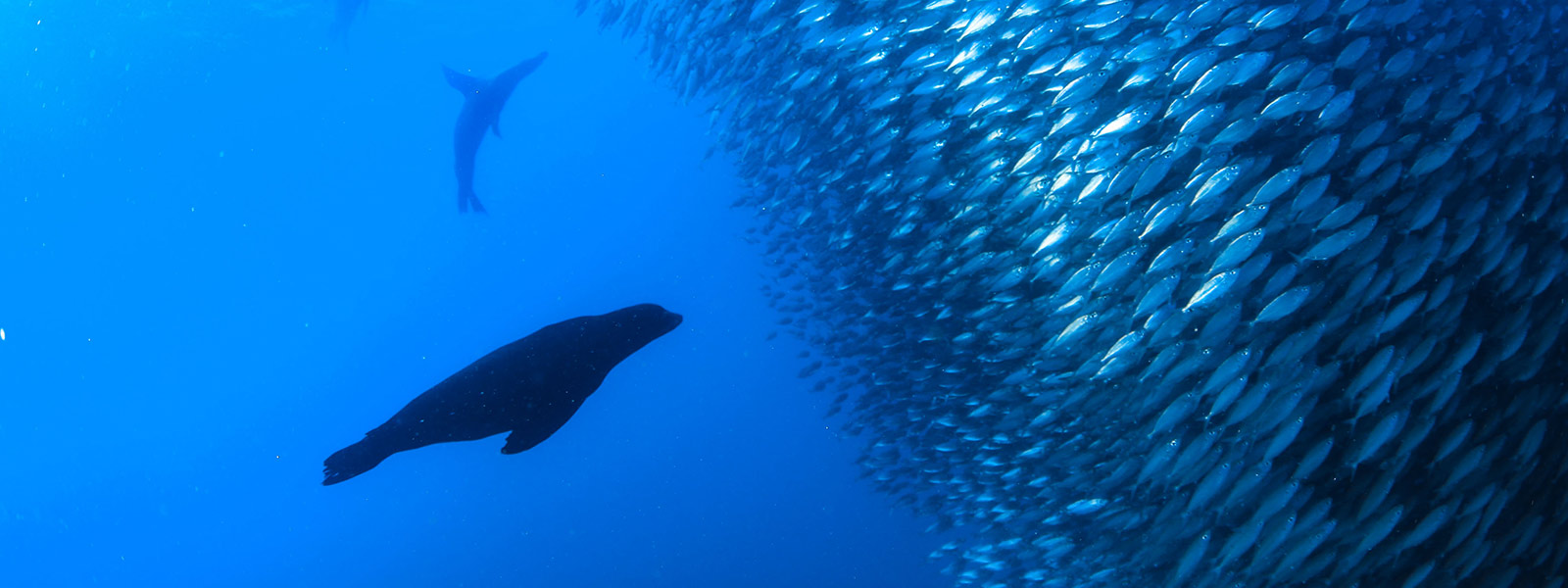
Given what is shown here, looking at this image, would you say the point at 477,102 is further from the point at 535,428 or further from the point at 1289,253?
the point at 1289,253

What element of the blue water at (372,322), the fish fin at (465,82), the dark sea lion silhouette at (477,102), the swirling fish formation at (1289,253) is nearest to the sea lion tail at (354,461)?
the swirling fish formation at (1289,253)

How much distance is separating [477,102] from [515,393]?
8.22 metres

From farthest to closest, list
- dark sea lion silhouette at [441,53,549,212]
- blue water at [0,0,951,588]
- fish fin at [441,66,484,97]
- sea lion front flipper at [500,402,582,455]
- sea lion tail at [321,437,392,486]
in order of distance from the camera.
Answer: blue water at [0,0,951,588] < fish fin at [441,66,484,97] < dark sea lion silhouette at [441,53,549,212] < sea lion front flipper at [500,402,582,455] < sea lion tail at [321,437,392,486]

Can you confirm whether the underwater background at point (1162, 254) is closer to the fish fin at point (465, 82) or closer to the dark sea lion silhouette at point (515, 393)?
the fish fin at point (465, 82)

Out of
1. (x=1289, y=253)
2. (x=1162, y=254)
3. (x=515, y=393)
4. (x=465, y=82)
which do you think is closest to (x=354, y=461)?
(x=515, y=393)

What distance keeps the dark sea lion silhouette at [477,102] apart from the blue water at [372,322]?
16615 millimetres

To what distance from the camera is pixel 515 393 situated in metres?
2.42

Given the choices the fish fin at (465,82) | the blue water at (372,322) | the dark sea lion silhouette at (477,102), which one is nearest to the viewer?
the dark sea lion silhouette at (477,102)

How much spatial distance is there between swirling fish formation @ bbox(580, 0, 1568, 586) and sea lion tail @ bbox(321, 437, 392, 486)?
3.77m

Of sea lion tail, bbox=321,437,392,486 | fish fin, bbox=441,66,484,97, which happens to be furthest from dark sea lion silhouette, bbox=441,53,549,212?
sea lion tail, bbox=321,437,392,486

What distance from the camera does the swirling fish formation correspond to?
3.92m

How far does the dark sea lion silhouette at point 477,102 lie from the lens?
8984 millimetres

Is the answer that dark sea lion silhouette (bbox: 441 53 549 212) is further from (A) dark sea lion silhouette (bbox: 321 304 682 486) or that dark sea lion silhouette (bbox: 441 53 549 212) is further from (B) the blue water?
(B) the blue water

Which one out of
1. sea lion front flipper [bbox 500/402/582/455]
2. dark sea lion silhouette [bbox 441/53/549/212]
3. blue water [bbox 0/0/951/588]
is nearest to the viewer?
sea lion front flipper [bbox 500/402/582/455]
